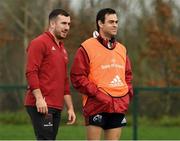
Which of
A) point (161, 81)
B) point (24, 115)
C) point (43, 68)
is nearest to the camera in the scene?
point (43, 68)

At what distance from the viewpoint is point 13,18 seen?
3203cm

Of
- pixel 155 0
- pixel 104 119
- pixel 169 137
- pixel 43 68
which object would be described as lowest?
pixel 169 137

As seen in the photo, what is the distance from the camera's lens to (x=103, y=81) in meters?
6.36

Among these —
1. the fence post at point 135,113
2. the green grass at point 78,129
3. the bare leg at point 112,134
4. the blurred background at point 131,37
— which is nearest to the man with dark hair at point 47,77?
the bare leg at point 112,134

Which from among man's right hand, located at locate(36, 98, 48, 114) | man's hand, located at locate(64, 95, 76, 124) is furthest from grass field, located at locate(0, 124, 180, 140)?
man's right hand, located at locate(36, 98, 48, 114)

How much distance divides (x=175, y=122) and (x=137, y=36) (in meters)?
14.4

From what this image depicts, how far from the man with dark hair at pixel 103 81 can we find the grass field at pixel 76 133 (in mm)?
5879

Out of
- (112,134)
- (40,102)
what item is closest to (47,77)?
(40,102)

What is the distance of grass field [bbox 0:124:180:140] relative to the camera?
496 inches

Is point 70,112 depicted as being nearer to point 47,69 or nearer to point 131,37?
point 47,69

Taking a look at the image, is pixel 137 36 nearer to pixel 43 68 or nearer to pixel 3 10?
pixel 3 10

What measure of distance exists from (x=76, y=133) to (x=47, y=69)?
23.1ft

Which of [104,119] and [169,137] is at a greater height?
[104,119]

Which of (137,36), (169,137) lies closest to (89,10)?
(137,36)
